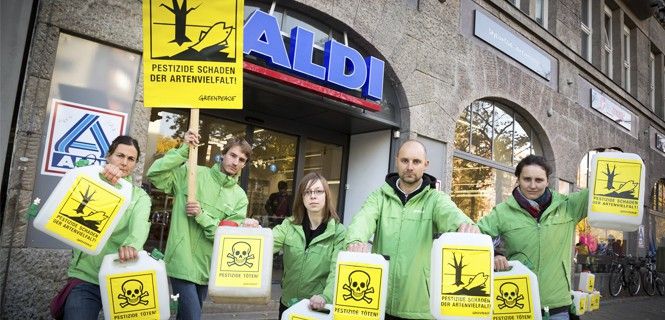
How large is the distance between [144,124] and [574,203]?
398 centimetres

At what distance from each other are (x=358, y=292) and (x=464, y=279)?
0.51m

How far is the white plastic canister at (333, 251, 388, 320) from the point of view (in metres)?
2.23

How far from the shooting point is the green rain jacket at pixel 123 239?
2541mm

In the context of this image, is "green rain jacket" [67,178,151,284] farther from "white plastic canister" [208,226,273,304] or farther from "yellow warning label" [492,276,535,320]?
"yellow warning label" [492,276,535,320]

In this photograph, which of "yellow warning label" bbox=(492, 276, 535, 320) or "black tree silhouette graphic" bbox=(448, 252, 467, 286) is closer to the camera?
"black tree silhouette graphic" bbox=(448, 252, 467, 286)

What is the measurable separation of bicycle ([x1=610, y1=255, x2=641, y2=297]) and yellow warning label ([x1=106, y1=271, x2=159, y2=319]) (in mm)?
11732

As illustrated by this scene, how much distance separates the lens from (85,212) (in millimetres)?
2406

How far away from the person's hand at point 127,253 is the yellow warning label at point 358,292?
108cm

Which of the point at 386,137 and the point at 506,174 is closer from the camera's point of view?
the point at 386,137

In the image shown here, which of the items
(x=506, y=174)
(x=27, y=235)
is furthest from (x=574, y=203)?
(x=506, y=174)

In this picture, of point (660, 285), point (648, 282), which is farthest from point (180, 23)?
point (660, 285)

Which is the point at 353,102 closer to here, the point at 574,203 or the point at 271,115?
the point at 271,115

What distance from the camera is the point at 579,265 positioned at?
35.6ft

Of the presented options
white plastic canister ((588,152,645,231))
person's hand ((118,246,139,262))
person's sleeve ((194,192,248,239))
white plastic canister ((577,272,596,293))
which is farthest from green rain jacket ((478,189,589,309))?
white plastic canister ((577,272,596,293))
